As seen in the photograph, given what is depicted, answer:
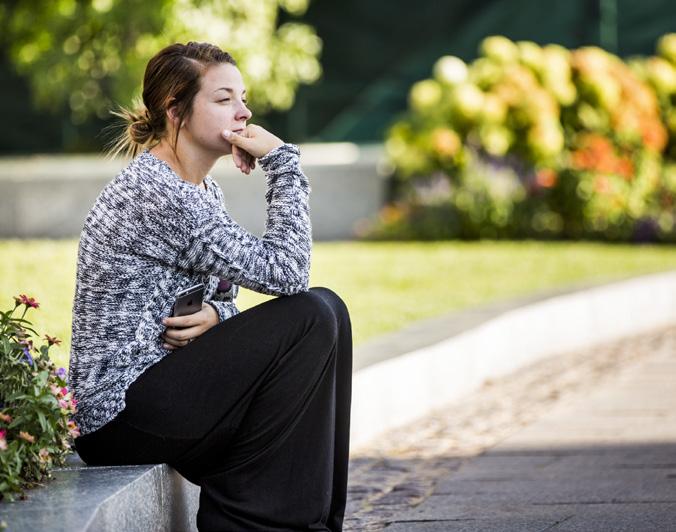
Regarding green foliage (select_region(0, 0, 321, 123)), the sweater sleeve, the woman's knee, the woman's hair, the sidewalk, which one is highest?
green foliage (select_region(0, 0, 321, 123))

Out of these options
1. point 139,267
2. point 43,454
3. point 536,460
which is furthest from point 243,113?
point 536,460

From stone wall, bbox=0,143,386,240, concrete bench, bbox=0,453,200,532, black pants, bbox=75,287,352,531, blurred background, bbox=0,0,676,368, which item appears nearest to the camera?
concrete bench, bbox=0,453,200,532

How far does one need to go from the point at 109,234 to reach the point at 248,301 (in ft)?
14.8

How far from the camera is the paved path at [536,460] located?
4243 mm

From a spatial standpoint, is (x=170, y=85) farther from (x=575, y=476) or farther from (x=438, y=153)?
(x=438, y=153)

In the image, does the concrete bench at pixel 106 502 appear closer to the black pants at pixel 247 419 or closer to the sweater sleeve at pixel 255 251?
Result: the black pants at pixel 247 419

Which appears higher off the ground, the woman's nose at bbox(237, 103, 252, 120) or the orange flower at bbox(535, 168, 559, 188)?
the orange flower at bbox(535, 168, 559, 188)

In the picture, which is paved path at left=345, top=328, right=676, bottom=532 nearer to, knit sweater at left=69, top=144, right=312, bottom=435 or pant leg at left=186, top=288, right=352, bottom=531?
pant leg at left=186, top=288, right=352, bottom=531

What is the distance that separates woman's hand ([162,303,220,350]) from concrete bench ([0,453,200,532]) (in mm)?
309

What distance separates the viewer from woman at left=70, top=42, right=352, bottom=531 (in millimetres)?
3412

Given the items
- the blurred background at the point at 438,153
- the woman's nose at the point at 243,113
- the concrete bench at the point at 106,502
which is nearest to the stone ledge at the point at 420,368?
the concrete bench at the point at 106,502

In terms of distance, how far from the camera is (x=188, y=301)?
356cm

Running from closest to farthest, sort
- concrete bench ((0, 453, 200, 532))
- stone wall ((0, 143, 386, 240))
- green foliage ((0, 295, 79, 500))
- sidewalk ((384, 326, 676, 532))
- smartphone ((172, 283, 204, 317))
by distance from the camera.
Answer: concrete bench ((0, 453, 200, 532)) < green foliage ((0, 295, 79, 500)) < smartphone ((172, 283, 204, 317)) < sidewalk ((384, 326, 676, 532)) < stone wall ((0, 143, 386, 240))

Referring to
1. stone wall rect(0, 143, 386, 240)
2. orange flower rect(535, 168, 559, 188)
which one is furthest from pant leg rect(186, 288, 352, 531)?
stone wall rect(0, 143, 386, 240)
